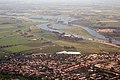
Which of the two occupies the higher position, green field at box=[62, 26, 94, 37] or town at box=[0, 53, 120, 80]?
town at box=[0, 53, 120, 80]

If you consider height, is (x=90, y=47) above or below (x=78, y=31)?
above

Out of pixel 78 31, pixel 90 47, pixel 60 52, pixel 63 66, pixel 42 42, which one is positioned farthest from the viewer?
pixel 78 31

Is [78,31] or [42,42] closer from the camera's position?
[42,42]

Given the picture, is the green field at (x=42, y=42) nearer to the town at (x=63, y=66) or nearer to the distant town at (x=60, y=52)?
the distant town at (x=60, y=52)

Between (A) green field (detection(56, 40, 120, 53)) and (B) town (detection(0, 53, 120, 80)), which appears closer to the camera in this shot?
(B) town (detection(0, 53, 120, 80))

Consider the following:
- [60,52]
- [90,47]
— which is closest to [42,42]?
[60,52]

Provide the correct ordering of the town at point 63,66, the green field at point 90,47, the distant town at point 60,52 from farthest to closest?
the green field at point 90,47
the distant town at point 60,52
the town at point 63,66

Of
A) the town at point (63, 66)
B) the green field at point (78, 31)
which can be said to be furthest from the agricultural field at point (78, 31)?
the town at point (63, 66)

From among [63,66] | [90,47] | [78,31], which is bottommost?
[78,31]

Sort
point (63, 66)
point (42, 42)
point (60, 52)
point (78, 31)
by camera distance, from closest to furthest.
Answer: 1. point (63, 66)
2. point (60, 52)
3. point (42, 42)
4. point (78, 31)

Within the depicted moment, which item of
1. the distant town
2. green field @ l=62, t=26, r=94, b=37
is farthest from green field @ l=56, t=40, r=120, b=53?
green field @ l=62, t=26, r=94, b=37

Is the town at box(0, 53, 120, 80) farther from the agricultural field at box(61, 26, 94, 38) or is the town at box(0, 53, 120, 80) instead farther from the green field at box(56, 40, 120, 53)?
the agricultural field at box(61, 26, 94, 38)

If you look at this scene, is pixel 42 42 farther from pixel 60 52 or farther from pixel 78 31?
pixel 78 31

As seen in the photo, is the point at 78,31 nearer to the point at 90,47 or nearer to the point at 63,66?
the point at 90,47
